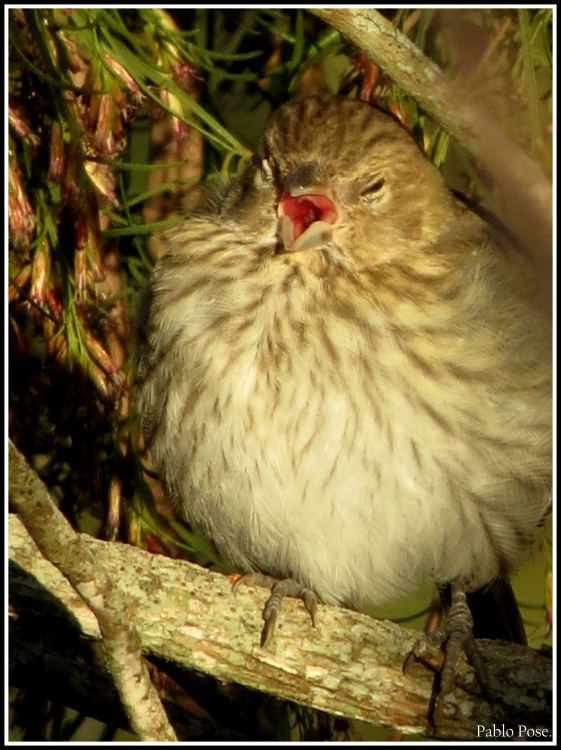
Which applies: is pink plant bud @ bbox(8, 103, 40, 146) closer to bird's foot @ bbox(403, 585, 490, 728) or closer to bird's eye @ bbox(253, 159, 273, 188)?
bird's eye @ bbox(253, 159, 273, 188)

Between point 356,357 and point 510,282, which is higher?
point 510,282

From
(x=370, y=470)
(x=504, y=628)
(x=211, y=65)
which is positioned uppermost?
(x=211, y=65)

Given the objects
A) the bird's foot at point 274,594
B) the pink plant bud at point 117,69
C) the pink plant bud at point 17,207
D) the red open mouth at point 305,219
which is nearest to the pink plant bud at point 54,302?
the pink plant bud at point 17,207

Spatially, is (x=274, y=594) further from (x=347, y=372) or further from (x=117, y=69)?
(x=117, y=69)

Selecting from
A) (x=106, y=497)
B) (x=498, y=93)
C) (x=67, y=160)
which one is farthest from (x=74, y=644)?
(x=498, y=93)

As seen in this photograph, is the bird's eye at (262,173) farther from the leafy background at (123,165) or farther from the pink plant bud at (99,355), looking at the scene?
the pink plant bud at (99,355)

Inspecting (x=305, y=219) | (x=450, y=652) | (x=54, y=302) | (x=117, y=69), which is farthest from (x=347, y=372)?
(x=117, y=69)

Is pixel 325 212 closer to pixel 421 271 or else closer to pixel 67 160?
pixel 421 271
